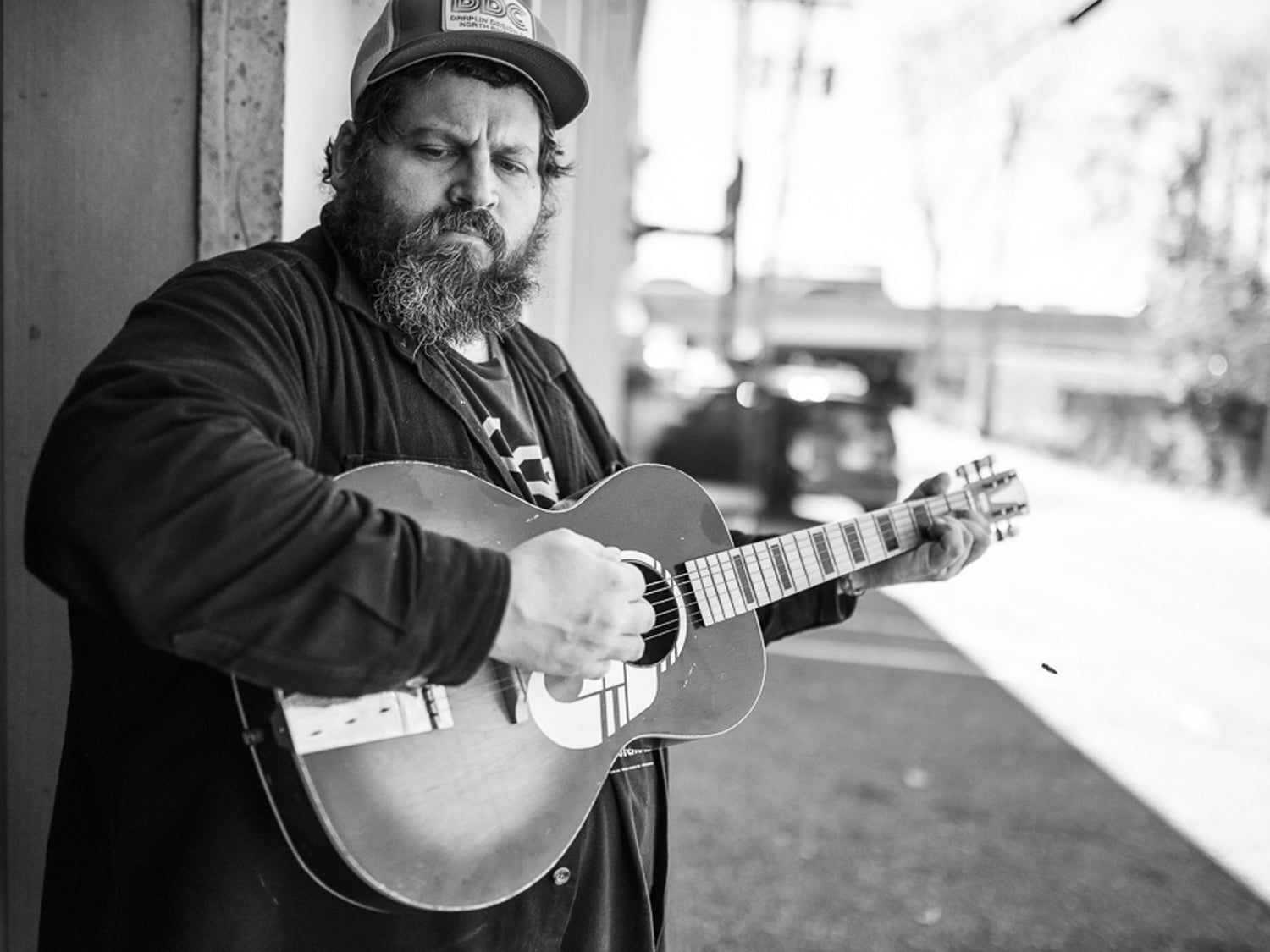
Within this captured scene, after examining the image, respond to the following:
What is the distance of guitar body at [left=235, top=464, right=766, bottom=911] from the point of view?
3.68 feet

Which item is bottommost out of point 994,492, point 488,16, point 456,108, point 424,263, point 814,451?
point 814,451

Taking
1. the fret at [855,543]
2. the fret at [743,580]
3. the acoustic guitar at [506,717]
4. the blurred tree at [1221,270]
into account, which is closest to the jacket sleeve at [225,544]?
the acoustic guitar at [506,717]

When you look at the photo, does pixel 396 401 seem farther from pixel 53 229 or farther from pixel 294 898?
pixel 53 229

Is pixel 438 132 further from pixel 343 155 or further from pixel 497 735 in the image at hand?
pixel 497 735

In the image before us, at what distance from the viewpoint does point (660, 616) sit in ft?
5.19

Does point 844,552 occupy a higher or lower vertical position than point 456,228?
lower

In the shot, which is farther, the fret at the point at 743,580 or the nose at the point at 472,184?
the fret at the point at 743,580

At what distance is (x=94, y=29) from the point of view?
1.67m

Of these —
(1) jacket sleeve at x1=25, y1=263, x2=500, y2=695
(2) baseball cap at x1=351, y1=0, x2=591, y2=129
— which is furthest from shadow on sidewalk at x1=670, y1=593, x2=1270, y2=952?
(2) baseball cap at x1=351, y1=0, x2=591, y2=129

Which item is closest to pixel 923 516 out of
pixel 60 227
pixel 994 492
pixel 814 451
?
pixel 994 492

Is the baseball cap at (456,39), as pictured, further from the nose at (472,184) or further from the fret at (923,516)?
the fret at (923,516)

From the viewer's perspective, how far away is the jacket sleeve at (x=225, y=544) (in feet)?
3.09

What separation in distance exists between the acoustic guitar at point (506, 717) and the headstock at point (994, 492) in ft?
1.07

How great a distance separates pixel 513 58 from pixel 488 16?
0.27 ft
